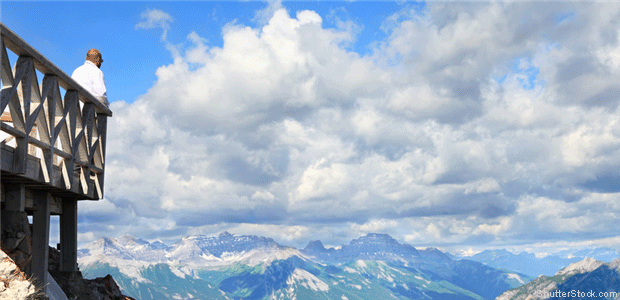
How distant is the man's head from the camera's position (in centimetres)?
1916

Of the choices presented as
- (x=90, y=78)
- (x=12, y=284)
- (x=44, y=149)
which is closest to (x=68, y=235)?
(x=90, y=78)

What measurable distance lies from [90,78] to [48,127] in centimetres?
443

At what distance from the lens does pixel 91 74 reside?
757 inches

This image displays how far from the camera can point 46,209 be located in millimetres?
16906

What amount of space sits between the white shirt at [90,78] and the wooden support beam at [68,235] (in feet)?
13.0

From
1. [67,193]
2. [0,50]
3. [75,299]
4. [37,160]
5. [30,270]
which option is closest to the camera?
[0,50]

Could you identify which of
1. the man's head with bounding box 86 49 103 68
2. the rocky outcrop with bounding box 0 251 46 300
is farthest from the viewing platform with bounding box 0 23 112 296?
the rocky outcrop with bounding box 0 251 46 300

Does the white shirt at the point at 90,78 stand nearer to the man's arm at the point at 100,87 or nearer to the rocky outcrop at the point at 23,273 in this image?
the man's arm at the point at 100,87

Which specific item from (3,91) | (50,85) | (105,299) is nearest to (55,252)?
(105,299)

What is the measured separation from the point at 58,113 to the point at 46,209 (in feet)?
9.71

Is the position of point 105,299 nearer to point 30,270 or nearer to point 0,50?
point 30,270

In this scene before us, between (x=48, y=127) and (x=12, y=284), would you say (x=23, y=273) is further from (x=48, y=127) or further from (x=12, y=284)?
(x=48, y=127)

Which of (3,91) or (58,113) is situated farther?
(58,113)

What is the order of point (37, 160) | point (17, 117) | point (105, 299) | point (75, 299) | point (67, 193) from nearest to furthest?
point (17, 117) → point (37, 160) → point (67, 193) → point (75, 299) → point (105, 299)
